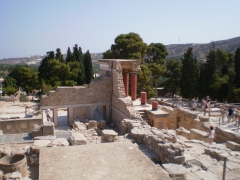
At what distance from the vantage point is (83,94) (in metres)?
18.5

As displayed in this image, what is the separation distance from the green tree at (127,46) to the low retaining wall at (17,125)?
49.4 feet

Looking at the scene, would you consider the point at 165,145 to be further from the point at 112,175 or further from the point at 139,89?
the point at 139,89

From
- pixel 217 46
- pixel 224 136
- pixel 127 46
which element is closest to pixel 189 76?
pixel 127 46

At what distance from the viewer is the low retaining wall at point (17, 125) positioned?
45.0 feet

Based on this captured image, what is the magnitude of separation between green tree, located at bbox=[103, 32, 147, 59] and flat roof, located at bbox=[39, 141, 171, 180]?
2073cm

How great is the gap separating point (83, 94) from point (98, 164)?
1316 cm

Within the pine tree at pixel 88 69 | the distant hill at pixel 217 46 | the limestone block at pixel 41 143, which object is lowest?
the limestone block at pixel 41 143

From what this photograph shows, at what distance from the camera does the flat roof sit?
5070mm

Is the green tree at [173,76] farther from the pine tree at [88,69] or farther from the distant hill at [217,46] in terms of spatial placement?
the distant hill at [217,46]

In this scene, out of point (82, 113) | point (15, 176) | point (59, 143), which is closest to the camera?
point (15, 176)

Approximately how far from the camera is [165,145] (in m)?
7.62

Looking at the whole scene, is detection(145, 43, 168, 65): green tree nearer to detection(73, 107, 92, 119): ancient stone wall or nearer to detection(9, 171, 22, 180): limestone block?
detection(73, 107, 92, 119): ancient stone wall

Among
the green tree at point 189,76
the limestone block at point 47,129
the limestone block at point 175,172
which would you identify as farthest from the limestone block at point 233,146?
the green tree at point 189,76

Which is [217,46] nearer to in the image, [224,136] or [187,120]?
[187,120]
